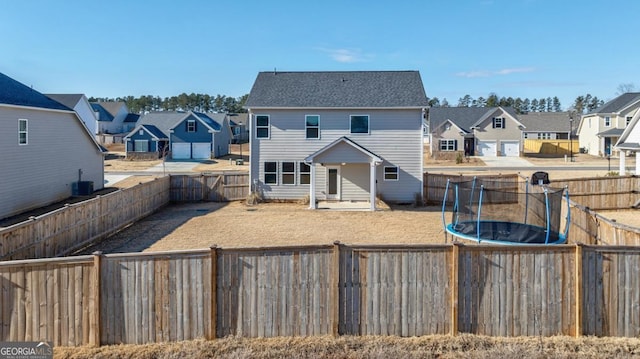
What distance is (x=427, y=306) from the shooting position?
725 centimetres

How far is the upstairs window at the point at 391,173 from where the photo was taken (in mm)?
25391

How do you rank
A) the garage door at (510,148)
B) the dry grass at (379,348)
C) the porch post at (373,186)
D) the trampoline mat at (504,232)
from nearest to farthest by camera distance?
the dry grass at (379,348)
the trampoline mat at (504,232)
the porch post at (373,186)
the garage door at (510,148)

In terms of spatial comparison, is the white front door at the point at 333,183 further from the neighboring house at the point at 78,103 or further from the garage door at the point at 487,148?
the neighboring house at the point at 78,103

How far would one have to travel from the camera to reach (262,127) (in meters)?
25.8

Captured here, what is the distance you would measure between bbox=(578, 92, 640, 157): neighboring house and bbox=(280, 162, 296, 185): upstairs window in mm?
41956

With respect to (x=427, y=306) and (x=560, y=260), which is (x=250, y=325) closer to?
(x=427, y=306)

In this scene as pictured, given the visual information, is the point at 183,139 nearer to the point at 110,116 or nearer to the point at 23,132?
the point at 23,132

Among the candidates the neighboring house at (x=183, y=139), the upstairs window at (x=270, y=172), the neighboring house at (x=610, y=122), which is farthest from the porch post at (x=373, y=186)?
the neighboring house at (x=610, y=122)

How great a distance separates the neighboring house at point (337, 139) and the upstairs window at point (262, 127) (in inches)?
2.2

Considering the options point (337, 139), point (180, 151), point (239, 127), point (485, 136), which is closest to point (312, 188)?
point (337, 139)

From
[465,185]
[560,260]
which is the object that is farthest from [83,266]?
[465,185]

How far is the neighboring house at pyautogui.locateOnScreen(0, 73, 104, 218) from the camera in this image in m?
19.8

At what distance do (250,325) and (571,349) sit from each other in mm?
4791

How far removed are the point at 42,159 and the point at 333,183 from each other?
47.6ft
